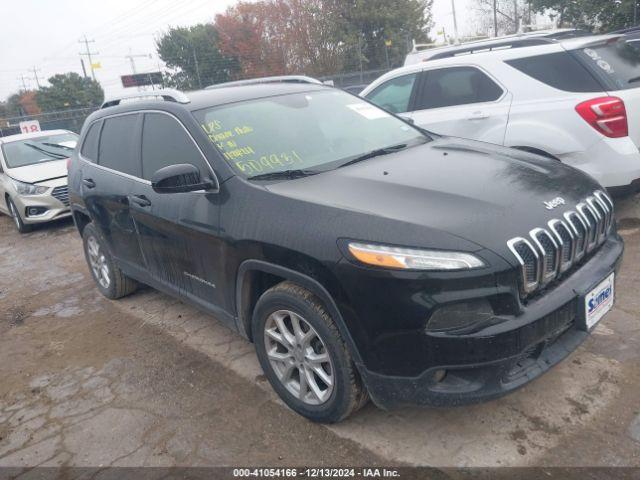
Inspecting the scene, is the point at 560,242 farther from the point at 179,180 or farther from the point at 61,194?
the point at 61,194

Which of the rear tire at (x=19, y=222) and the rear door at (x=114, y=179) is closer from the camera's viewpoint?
the rear door at (x=114, y=179)

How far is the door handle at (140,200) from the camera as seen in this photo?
12.1ft

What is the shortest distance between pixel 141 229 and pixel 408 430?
2315 mm

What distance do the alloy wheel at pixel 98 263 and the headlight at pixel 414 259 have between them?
3.38m

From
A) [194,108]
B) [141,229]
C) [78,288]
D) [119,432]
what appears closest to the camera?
[119,432]

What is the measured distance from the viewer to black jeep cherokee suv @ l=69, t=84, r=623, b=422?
88.2 inches

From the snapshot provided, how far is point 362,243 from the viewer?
2344 mm

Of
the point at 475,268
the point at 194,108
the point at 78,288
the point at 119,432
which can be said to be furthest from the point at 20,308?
the point at 475,268

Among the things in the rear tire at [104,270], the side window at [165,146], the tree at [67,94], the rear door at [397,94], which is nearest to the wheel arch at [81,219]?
the rear tire at [104,270]

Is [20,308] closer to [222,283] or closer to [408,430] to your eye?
[222,283]

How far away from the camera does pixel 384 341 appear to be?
232 cm

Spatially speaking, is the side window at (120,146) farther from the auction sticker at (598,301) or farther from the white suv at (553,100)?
the white suv at (553,100)

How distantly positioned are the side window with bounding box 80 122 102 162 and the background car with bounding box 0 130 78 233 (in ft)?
13.8

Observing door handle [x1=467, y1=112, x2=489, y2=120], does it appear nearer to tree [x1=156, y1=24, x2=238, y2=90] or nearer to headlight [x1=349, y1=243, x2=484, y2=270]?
headlight [x1=349, y1=243, x2=484, y2=270]
